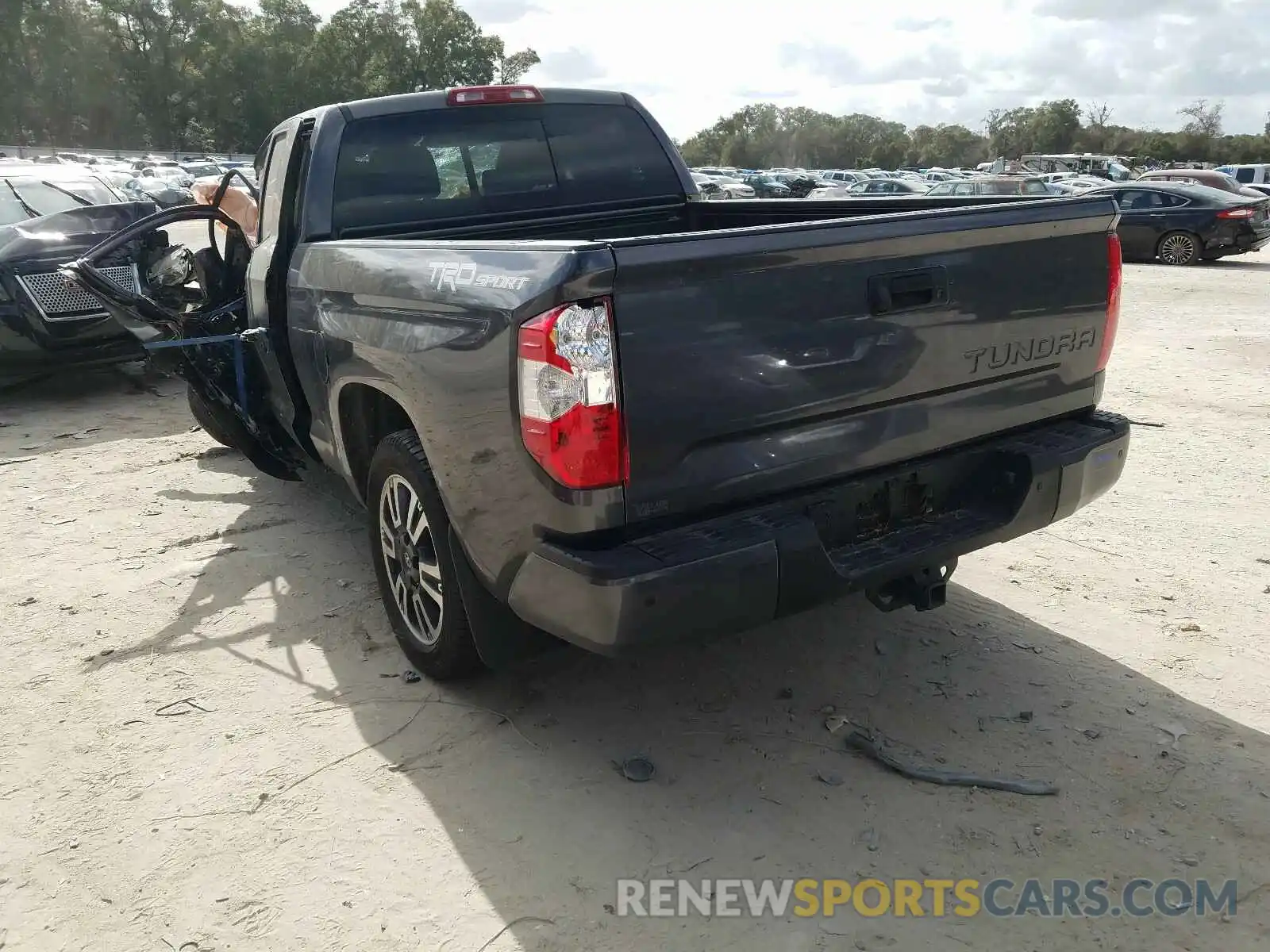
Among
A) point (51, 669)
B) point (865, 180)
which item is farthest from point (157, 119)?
point (51, 669)

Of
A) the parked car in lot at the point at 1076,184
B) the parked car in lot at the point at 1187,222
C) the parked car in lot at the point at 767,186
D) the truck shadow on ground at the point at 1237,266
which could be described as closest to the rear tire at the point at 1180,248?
the parked car in lot at the point at 1187,222

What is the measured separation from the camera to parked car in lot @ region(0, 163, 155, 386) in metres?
8.00

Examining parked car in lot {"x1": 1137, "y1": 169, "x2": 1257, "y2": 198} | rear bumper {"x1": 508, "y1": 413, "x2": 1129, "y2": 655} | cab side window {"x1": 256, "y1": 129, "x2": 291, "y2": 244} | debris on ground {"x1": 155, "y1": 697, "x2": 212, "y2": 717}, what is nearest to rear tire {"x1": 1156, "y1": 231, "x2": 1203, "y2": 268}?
parked car in lot {"x1": 1137, "y1": 169, "x2": 1257, "y2": 198}

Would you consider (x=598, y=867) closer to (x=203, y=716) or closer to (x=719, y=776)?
(x=719, y=776)

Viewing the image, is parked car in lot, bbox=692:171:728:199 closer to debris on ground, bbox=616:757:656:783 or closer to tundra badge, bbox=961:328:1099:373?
tundra badge, bbox=961:328:1099:373

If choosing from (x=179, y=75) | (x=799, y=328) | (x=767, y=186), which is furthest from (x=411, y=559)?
(x=179, y=75)

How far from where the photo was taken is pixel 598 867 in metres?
2.74

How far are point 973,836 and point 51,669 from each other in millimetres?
3433

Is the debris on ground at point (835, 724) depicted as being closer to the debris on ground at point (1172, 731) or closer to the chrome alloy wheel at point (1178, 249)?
the debris on ground at point (1172, 731)

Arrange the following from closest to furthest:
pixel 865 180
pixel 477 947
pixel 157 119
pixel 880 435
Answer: pixel 477 947 → pixel 880 435 → pixel 865 180 → pixel 157 119

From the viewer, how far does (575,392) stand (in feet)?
8.19

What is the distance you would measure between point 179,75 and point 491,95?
9592 centimetres

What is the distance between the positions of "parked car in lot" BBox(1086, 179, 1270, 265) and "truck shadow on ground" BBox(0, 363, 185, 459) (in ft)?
51.2

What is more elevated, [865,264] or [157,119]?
[157,119]
